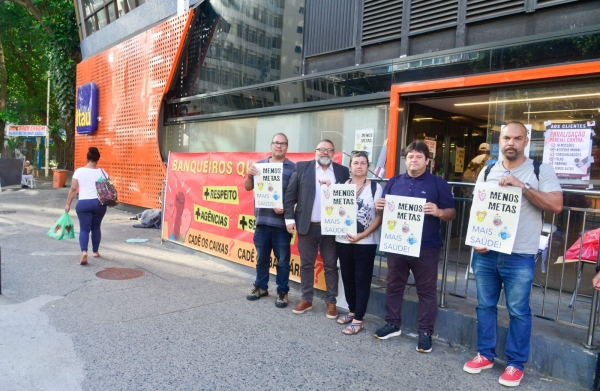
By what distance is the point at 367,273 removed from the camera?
4.53 meters

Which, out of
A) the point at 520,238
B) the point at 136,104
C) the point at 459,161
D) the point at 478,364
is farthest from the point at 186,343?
the point at 136,104

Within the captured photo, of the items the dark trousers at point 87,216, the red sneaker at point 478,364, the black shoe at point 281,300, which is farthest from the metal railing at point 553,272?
the dark trousers at point 87,216

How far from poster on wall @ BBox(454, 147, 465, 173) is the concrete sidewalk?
14.7 feet

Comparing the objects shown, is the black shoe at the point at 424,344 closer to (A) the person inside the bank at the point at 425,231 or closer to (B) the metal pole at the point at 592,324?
(A) the person inside the bank at the point at 425,231

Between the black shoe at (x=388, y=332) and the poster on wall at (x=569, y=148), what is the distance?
2.86 m

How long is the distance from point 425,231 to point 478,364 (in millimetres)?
1170

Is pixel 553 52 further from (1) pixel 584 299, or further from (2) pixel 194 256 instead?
(2) pixel 194 256

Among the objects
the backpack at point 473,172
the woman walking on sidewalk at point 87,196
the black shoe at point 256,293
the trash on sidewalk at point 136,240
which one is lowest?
the trash on sidewalk at point 136,240

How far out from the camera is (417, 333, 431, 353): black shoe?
160 inches

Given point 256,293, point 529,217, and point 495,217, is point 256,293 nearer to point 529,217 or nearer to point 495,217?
point 495,217

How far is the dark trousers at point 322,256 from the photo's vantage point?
4811mm

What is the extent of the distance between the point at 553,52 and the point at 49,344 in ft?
20.9

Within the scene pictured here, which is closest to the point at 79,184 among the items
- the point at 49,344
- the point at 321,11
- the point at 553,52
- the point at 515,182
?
the point at 49,344

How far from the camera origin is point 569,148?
5359mm
